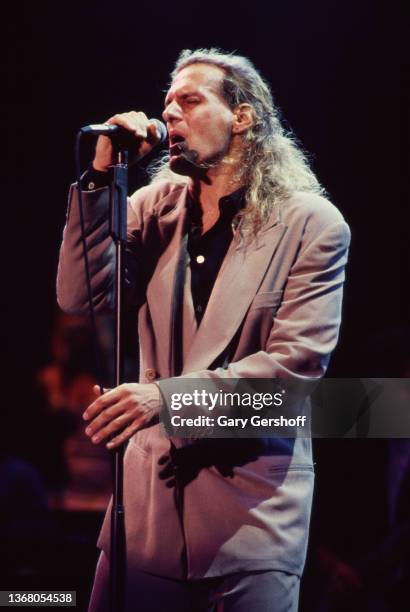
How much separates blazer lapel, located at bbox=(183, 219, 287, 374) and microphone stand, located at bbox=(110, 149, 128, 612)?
0.27 meters

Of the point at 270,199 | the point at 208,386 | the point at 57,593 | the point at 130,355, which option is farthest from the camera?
the point at 130,355

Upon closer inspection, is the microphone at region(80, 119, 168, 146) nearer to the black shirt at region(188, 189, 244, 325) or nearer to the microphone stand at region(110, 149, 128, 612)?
the microphone stand at region(110, 149, 128, 612)

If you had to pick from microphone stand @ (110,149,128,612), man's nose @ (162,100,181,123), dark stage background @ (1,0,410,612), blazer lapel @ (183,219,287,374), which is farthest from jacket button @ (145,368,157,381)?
dark stage background @ (1,0,410,612)

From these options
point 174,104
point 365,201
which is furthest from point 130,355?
point 174,104

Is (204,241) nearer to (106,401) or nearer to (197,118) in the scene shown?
(197,118)

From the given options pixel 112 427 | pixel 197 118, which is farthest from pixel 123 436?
pixel 197 118

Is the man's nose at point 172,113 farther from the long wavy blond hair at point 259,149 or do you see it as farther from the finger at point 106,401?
the finger at point 106,401

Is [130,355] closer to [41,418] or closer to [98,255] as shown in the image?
[41,418]

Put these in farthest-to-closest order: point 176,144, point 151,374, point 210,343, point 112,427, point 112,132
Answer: point 176,144
point 151,374
point 210,343
point 112,132
point 112,427

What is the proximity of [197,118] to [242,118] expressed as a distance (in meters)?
0.20

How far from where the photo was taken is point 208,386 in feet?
5.57

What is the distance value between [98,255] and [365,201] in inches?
99.6

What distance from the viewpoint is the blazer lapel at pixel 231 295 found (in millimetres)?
1830

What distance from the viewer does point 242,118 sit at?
2.30m
